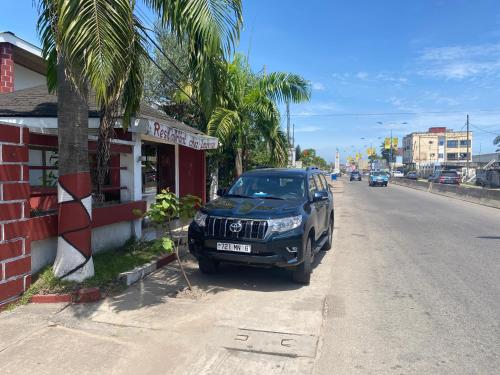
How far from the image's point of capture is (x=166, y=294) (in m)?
6.00

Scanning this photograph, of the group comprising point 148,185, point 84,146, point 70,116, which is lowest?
point 148,185

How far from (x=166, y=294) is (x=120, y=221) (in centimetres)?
227

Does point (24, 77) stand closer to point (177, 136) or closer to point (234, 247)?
point (177, 136)

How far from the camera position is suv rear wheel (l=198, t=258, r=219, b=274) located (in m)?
6.82

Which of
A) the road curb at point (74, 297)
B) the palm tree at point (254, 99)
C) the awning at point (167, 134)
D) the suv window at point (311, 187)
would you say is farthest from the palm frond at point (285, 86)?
the road curb at point (74, 297)

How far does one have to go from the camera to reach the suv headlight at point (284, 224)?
20.1ft

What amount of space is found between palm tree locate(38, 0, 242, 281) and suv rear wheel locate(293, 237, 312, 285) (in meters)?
2.97

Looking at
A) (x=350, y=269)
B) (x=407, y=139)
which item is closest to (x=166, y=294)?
(x=350, y=269)

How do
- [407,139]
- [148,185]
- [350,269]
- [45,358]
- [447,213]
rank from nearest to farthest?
[45,358] < [350,269] < [148,185] < [447,213] < [407,139]

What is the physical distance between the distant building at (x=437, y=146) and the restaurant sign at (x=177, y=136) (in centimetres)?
9565

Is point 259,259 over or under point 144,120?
under

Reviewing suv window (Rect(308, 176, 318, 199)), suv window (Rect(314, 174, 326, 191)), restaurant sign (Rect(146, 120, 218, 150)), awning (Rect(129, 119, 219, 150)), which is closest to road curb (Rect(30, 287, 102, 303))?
awning (Rect(129, 119, 219, 150))

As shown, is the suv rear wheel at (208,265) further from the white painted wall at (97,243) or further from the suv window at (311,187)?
the suv window at (311,187)

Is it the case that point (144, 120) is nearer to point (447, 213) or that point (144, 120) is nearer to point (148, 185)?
point (148, 185)
